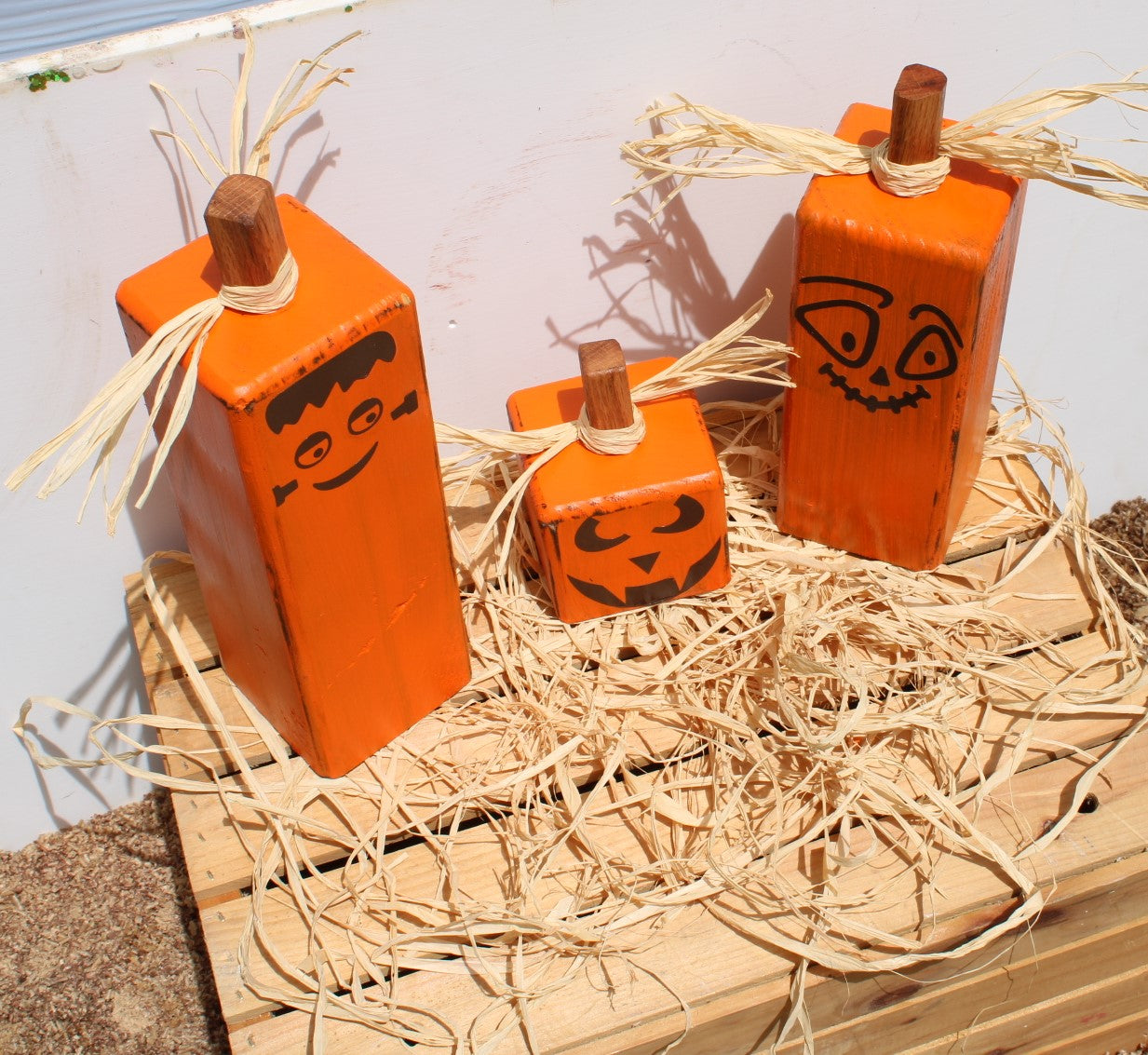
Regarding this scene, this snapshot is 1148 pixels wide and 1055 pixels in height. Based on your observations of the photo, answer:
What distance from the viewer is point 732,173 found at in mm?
922

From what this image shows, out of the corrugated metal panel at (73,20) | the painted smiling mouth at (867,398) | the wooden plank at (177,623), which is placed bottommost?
the wooden plank at (177,623)

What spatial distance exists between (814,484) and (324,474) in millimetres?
436

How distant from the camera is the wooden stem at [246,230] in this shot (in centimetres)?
73

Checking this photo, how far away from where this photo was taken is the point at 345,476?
32.1 inches

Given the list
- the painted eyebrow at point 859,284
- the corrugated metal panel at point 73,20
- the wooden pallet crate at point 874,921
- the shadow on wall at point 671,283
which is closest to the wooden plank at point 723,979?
the wooden pallet crate at point 874,921

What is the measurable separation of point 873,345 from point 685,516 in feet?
0.63

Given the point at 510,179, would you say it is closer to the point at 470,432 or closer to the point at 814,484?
the point at 470,432

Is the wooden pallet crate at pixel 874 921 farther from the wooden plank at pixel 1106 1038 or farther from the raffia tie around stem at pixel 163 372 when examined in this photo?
the raffia tie around stem at pixel 163 372

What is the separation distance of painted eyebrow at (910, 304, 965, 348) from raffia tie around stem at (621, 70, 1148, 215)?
8 centimetres

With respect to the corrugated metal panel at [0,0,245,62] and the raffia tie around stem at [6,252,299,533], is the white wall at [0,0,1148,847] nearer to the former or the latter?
the corrugated metal panel at [0,0,245,62]

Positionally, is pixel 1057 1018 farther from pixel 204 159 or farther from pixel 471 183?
pixel 204 159

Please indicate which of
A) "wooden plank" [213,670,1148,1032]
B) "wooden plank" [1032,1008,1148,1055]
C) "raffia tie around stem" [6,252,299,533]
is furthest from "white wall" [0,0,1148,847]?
"wooden plank" [1032,1008,1148,1055]

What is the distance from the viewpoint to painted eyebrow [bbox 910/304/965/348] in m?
0.88

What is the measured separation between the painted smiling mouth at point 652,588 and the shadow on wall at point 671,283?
246mm
